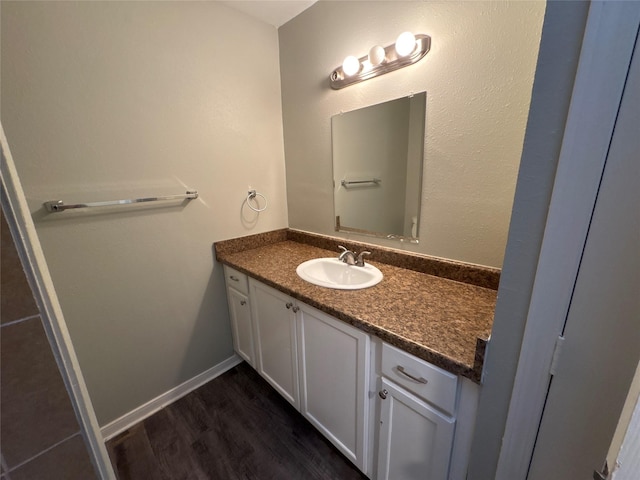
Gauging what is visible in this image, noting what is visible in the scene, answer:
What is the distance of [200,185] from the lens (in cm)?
151

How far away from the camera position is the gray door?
0.38m

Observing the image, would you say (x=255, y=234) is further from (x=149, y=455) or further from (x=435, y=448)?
(x=435, y=448)

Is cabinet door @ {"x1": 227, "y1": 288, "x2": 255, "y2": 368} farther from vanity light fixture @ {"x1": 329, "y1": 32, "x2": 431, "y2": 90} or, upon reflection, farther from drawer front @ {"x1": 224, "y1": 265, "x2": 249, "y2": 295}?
vanity light fixture @ {"x1": 329, "y1": 32, "x2": 431, "y2": 90}

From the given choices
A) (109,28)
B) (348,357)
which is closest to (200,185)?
(109,28)

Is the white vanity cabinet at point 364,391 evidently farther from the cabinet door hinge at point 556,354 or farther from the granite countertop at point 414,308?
the cabinet door hinge at point 556,354

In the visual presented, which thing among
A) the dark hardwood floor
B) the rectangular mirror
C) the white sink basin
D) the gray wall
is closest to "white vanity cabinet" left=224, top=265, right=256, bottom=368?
the dark hardwood floor

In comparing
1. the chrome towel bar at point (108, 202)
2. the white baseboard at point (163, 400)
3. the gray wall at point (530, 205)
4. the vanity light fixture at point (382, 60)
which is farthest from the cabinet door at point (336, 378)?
the vanity light fixture at point (382, 60)

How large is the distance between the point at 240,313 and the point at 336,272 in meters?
0.70

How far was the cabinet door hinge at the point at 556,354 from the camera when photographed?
478 millimetres

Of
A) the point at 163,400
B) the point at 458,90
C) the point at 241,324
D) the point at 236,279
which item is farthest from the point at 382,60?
the point at 163,400

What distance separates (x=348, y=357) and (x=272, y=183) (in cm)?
132

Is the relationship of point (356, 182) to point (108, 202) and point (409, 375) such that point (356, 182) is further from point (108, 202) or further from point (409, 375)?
point (108, 202)

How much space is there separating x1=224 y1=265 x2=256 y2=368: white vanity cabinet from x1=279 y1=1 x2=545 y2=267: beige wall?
0.93m

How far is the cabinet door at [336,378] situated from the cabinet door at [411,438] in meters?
0.09
